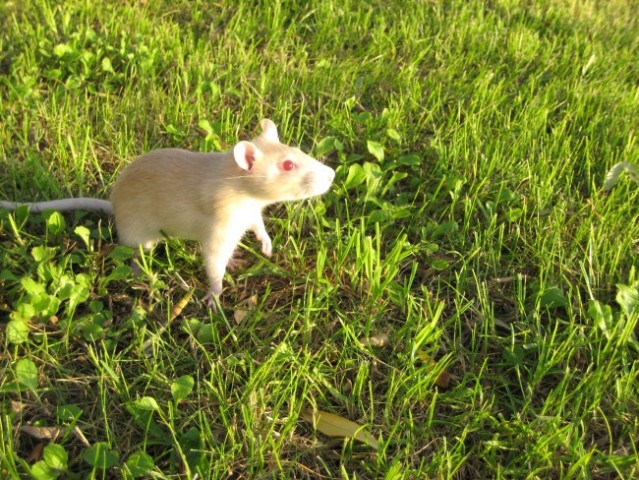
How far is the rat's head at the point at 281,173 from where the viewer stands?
7.85ft

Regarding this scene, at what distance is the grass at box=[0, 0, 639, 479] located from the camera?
7.02ft

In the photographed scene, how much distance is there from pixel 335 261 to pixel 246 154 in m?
0.66

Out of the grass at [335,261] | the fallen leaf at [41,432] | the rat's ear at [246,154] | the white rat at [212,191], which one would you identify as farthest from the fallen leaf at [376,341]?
the fallen leaf at [41,432]

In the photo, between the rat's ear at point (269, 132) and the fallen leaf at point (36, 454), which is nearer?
the fallen leaf at point (36, 454)

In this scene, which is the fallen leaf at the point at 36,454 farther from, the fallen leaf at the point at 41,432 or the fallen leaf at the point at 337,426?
the fallen leaf at the point at 337,426

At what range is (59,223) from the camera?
2598 millimetres

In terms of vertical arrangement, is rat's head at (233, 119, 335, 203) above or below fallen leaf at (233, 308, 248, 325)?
above

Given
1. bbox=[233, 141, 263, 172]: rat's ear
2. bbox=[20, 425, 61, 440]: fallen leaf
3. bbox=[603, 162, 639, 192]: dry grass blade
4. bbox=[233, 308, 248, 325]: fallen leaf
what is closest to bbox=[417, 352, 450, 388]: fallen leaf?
bbox=[233, 308, 248, 325]: fallen leaf

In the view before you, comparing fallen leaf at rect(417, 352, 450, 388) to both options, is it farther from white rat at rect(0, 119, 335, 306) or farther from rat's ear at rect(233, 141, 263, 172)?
rat's ear at rect(233, 141, 263, 172)

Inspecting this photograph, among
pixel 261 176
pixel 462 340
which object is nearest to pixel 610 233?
pixel 462 340

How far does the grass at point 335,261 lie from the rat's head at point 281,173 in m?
0.31

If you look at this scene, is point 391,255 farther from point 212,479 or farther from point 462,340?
point 212,479

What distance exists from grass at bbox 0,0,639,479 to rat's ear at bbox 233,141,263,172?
49 cm

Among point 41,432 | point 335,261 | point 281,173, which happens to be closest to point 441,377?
point 335,261
